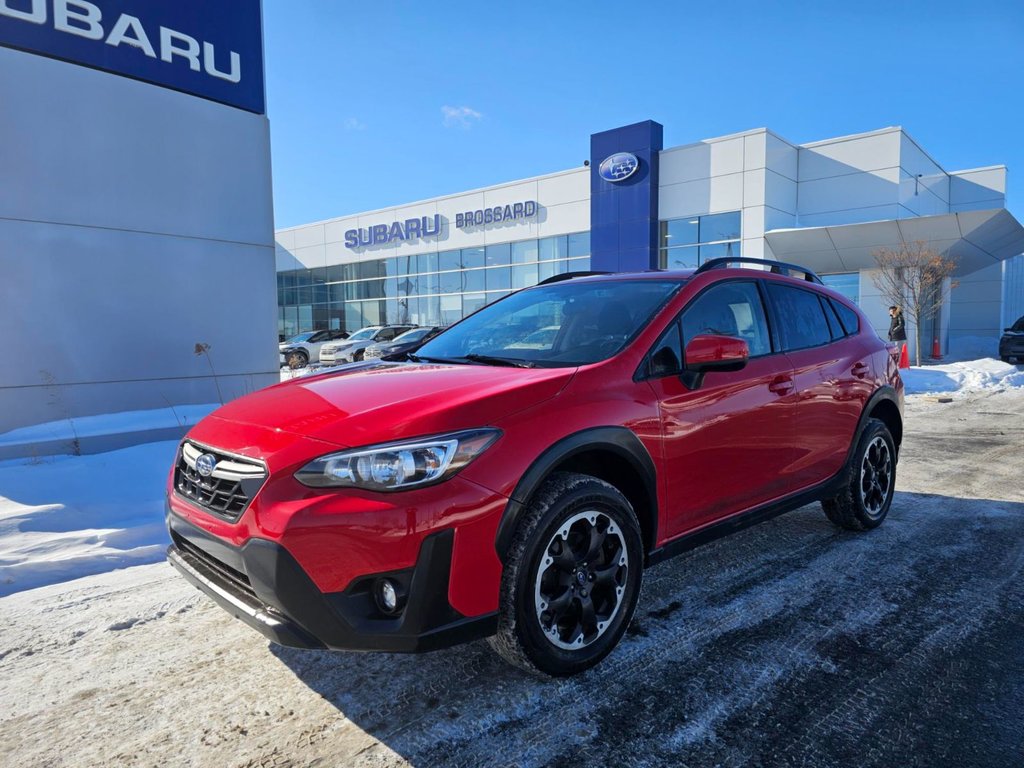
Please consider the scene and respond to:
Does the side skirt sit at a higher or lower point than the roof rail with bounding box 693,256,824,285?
lower

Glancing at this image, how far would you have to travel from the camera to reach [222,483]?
2.59 metres

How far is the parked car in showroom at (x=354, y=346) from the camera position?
76.6 ft

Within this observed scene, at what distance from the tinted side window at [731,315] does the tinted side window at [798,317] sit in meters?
0.19

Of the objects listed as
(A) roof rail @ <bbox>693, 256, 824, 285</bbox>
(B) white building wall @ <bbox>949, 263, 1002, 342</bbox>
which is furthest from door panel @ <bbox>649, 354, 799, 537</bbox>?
(B) white building wall @ <bbox>949, 263, 1002, 342</bbox>

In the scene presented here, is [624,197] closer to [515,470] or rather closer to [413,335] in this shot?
[413,335]

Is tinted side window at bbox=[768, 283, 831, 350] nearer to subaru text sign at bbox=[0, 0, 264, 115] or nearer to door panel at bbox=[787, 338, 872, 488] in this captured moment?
door panel at bbox=[787, 338, 872, 488]

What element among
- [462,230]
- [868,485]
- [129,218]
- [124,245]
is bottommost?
[868,485]

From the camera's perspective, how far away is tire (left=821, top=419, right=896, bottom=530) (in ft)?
14.7

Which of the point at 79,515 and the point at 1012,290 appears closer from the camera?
the point at 79,515

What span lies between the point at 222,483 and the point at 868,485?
415 cm

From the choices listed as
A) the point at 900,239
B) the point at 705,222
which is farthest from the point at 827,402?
the point at 705,222

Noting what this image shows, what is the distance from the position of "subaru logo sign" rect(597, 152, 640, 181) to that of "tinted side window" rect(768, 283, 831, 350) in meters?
23.7

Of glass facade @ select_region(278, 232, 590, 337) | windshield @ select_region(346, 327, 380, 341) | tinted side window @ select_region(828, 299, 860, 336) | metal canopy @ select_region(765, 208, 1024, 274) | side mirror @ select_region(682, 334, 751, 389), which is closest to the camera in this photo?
side mirror @ select_region(682, 334, 751, 389)

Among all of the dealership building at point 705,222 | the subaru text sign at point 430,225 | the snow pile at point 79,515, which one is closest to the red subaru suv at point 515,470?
the snow pile at point 79,515
